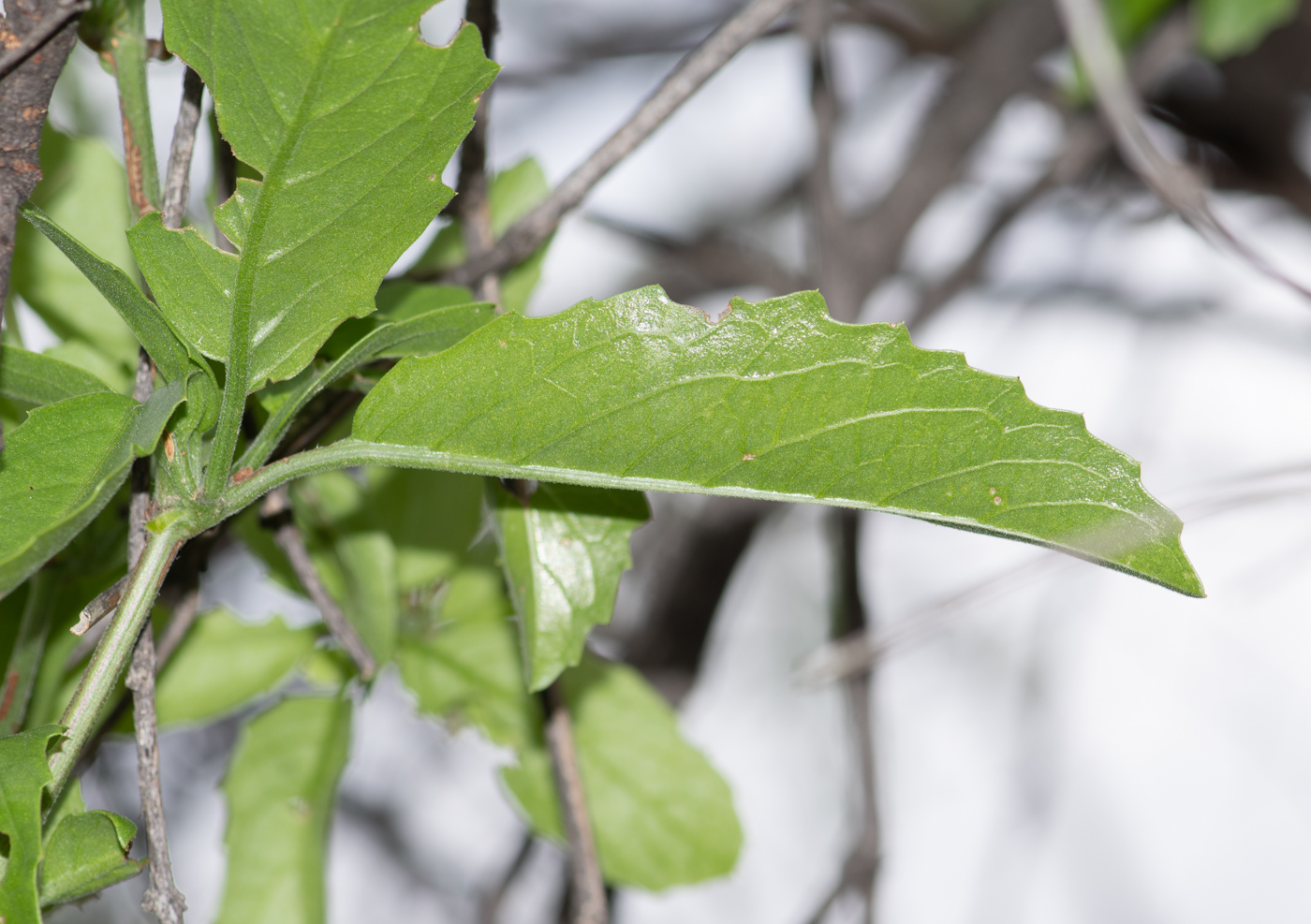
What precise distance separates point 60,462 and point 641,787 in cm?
31

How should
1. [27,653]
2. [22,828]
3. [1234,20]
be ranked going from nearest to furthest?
[22,828]
[27,653]
[1234,20]

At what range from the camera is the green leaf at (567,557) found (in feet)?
1.04

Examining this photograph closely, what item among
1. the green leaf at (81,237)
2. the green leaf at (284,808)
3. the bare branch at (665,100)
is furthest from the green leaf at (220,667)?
the bare branch at (665,100)

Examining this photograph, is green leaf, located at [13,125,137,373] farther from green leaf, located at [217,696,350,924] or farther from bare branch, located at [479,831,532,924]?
bare branch, located at [479,831,532,924]

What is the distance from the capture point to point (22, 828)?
196 mm

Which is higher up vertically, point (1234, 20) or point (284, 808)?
point (1234, 20)

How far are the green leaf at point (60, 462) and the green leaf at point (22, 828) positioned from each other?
5 centimetres

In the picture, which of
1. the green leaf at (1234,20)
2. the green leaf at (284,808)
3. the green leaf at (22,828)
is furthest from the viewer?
the green leaf at (1234,20)

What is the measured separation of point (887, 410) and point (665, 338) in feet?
0.19

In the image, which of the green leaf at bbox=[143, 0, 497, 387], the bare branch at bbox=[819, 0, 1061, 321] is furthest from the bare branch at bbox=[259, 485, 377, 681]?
the bare branch at bbox=[819, 0, 1061, 321]

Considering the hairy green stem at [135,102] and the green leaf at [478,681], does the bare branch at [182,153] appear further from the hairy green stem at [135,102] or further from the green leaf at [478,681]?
the green leaf at [478,681]

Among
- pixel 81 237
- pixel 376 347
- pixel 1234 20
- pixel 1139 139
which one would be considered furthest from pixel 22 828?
pixel 1234 20

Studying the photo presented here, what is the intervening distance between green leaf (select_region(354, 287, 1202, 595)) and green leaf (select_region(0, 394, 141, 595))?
52 mm

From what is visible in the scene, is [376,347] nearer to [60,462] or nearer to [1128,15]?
[60,462]
